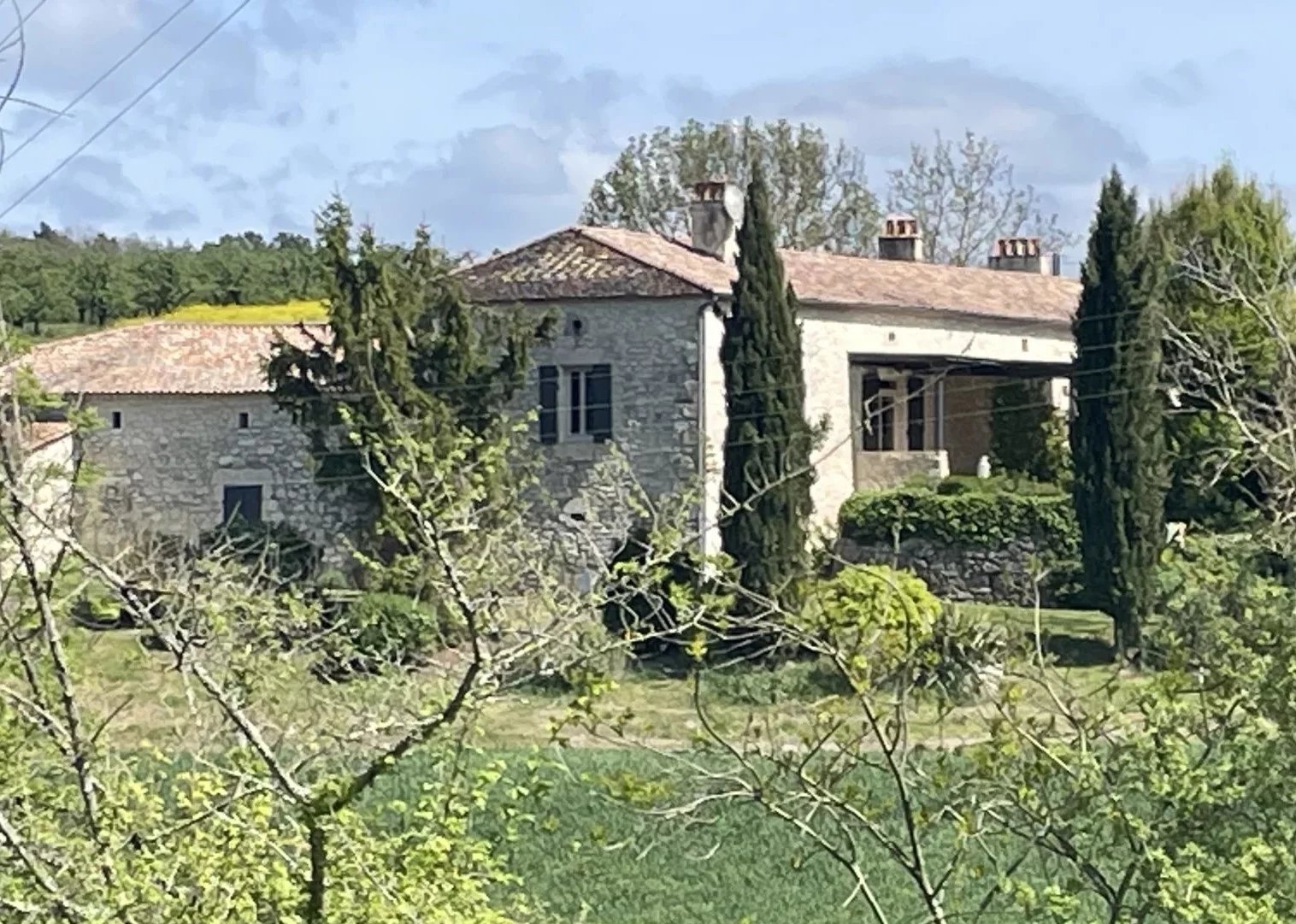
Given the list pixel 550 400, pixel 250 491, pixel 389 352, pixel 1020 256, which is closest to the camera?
pixel 389 352

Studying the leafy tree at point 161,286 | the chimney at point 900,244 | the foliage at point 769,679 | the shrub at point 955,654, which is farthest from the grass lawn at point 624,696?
the leafy tree at point 161,286

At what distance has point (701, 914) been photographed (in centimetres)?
1405

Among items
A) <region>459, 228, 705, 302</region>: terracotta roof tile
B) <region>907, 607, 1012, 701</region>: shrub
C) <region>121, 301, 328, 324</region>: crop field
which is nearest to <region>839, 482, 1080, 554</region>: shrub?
<region>459, 228, 705, 302</region>: terracotta roof tile

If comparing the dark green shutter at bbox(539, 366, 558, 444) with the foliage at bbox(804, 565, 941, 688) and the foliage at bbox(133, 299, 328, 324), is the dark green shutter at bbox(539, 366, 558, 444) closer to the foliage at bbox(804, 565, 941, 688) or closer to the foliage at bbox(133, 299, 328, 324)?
the foliage at bbox(133, 299, 328, 324)

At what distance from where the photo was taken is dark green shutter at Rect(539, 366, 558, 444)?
28.6 meters

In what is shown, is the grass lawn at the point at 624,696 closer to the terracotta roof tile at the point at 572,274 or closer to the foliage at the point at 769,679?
the foliage at the point at 769,679

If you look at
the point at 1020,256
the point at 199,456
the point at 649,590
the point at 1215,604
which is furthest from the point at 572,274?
the point at 649,590

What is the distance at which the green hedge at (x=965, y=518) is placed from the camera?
1086 inches

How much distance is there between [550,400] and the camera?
2867 centimetres

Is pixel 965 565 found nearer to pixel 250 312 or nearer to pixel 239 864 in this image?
pixel 250 312

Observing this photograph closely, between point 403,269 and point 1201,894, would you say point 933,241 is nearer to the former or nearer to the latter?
point 403,269

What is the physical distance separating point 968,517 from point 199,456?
10933mm

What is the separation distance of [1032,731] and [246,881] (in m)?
2.66

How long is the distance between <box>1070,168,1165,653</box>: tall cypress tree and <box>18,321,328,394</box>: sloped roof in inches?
431
